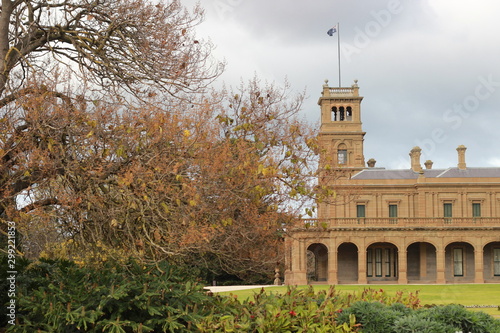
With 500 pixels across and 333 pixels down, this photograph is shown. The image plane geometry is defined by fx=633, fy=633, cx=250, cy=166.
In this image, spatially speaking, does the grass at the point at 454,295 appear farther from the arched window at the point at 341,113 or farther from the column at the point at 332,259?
the arched window at the point at 341,113

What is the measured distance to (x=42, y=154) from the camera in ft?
28.9

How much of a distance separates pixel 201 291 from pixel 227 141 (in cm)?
242

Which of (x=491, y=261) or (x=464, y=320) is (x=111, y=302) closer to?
(x=464, y=320)

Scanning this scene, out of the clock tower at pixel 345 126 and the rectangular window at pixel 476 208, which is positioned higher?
the clock tower at pixel 345 126

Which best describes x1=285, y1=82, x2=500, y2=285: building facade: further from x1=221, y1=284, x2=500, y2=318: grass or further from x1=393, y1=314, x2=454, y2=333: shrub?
x1=393, y1=314, x2=454, y2=333: shrub

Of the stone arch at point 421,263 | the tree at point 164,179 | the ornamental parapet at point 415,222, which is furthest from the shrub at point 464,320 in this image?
the stone arch at point 421,263

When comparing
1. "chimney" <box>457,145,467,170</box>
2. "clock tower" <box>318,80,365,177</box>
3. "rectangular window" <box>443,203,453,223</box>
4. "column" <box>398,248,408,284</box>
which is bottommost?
"column" <box>398,248,408,284</box>

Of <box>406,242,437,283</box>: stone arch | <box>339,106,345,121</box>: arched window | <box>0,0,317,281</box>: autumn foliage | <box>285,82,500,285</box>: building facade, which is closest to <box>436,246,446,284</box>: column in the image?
<box>285,82,500,285</box>: building facade

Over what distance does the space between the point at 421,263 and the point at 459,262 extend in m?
3.03

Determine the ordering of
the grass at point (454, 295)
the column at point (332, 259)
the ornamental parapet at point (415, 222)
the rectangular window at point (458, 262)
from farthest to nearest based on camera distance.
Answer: the rectangular window at point (458, 262) < the ornamental parapet at point (415, 222) < the column at point (332, 259) < the grass at point (454, 295)

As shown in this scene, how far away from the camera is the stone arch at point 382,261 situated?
49.1m

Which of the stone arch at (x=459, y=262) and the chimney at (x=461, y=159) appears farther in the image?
the chimney at (x=461, y=159)

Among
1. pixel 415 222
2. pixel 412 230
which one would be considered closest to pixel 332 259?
pixel 412 230

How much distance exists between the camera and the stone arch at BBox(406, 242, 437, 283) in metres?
48.9
